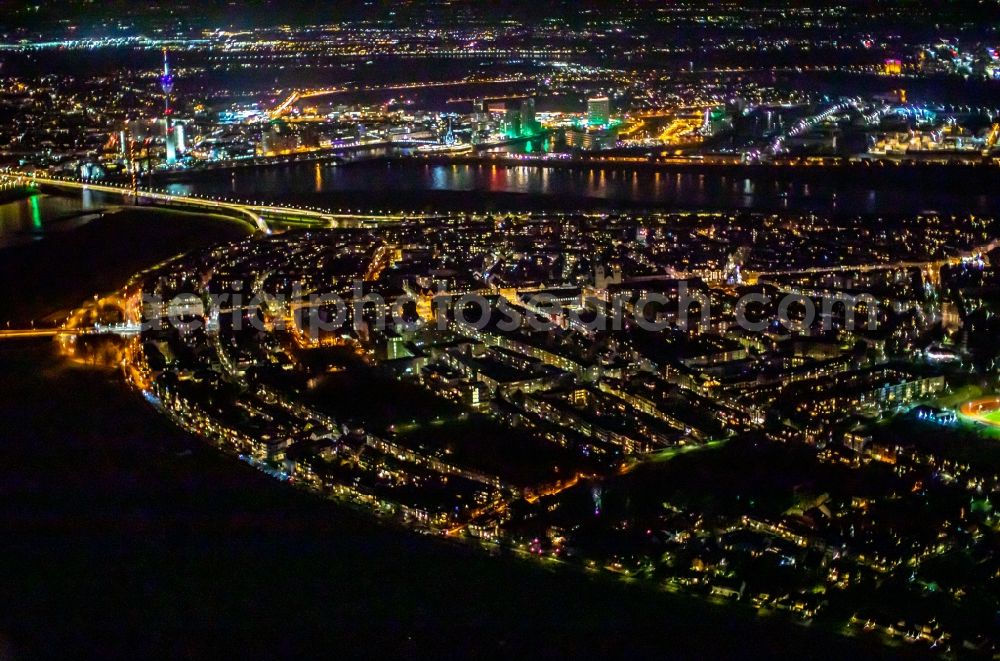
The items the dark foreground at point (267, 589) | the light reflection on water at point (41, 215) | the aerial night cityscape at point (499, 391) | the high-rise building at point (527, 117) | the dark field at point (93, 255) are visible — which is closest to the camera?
the dark foreground at point (267, 589)

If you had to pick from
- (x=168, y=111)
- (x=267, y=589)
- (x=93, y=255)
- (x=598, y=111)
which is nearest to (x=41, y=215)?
(x=93, y=255)

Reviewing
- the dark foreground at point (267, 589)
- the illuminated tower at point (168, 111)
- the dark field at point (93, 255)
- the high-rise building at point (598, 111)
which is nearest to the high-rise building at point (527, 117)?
the high-rise building at point (598, 111)

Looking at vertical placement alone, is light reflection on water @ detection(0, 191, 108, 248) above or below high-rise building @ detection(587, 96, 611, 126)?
below

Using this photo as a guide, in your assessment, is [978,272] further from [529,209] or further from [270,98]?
[270,98]

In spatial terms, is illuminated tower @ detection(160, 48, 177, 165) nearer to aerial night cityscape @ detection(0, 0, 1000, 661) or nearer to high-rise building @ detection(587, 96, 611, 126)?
aerial night cityscape @ detection(0, 0, 1000, 661)

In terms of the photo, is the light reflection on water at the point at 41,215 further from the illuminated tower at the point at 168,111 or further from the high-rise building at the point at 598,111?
the high-rise building at the point at 598,111

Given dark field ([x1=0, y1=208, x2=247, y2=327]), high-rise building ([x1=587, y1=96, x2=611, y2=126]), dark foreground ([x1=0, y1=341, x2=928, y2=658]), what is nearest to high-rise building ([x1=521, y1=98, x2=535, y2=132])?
high-rise building ([x1=587, y1=96, x2=611, y2=126])
